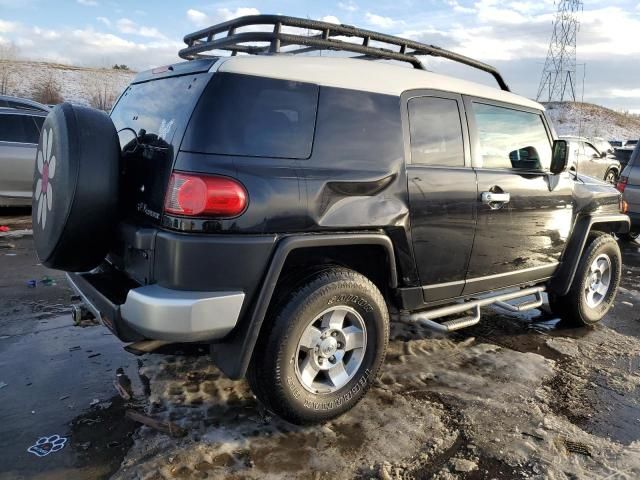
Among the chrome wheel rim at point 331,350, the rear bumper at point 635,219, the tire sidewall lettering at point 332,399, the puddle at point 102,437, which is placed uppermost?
the rear bumper at point 635,219

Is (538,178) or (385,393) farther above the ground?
(538,178)

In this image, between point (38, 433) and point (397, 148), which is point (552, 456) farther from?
point (38, 433)

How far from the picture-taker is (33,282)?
5.23 meters

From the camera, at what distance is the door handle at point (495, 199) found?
12.0 feet

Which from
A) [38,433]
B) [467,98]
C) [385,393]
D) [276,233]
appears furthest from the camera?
[467,98]

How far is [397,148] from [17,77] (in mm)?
50789

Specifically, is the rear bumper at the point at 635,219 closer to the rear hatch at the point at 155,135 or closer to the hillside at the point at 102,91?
the rear hatch at the point at 155,135

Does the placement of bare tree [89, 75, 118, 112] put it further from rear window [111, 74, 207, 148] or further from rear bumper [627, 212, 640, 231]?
rear window [111, 74, 207, 148]

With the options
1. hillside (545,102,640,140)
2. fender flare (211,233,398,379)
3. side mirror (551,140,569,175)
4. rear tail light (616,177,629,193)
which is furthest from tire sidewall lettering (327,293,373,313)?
hillside (545,102,640,140)

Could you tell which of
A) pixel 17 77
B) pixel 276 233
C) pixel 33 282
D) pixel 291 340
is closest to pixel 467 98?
pixel 276 233

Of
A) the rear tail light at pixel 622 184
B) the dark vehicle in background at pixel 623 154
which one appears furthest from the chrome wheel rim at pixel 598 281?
the dark vehicle in background at pixel 623 154

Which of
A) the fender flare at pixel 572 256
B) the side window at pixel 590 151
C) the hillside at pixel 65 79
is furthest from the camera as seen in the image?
the hillside at pixel 65 79

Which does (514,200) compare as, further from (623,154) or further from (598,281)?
(623,154)

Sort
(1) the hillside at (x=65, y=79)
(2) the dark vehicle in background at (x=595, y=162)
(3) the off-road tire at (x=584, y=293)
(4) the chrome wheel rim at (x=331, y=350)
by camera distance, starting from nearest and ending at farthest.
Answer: (4) the chrome wheel rim at (x=331, y=350), (3) the off-road tire at (x=584, y=293), (2) the dark vehicle in background at (x=595, y=162), (1) the hillside at (x=65, y=79)
